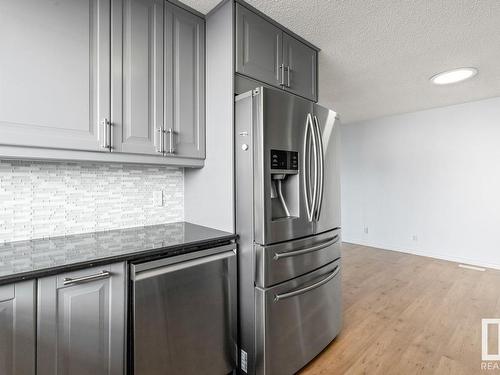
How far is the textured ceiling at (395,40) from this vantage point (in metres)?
1.73

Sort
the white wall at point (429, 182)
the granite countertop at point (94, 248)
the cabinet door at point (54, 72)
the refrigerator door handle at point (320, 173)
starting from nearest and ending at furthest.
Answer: the granite countertop at point (94, 248), the cabinet door at point (54, 72), the refrigerator door handle at point (320, 173), the white wall at point (429, 182)

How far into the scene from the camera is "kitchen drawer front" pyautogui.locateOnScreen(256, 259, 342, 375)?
1503 mm

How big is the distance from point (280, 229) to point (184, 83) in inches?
46.3

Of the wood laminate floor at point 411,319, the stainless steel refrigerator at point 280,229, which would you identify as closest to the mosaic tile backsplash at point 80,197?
the stainless steel refrigerator at point 280,229

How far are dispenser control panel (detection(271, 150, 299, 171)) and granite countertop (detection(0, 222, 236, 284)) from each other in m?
0.53

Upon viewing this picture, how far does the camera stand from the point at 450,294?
2.89m

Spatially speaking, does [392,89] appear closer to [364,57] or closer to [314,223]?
[364,57]

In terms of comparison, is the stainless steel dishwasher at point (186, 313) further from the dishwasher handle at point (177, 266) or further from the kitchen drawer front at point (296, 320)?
the kitchen drawer front at point (296, 320)

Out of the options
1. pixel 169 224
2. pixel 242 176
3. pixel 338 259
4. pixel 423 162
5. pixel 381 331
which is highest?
pixel 423 162

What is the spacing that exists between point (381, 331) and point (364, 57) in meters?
2.46

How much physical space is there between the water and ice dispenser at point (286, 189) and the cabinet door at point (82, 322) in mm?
943

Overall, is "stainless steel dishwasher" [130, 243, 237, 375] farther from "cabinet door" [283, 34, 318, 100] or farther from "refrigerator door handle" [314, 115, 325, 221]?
"cabinet door" [283, 34, 318, 100]

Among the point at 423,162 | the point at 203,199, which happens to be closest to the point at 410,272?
the point at 423,162

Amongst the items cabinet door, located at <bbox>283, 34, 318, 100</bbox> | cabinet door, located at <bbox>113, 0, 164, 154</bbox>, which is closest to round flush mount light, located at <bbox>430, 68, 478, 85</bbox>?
cabinet door, located at <bbox>283, 34, 318, 100</bbox>
